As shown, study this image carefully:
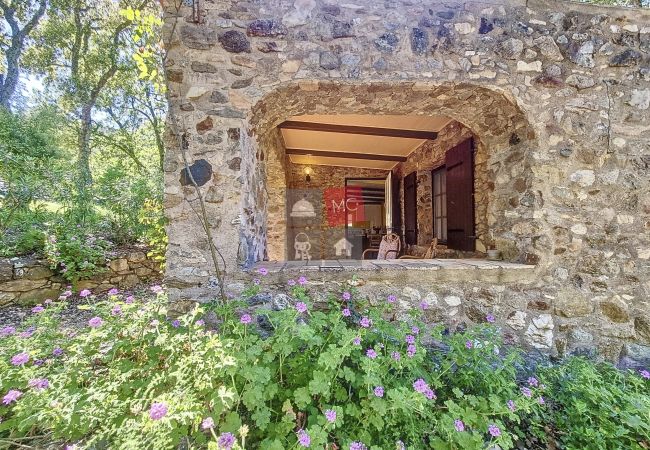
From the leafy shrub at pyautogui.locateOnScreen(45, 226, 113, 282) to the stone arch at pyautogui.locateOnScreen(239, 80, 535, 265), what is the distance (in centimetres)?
275

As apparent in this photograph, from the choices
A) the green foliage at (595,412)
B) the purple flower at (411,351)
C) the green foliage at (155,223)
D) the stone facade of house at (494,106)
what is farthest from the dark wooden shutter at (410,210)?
the green foliage at (155,223)

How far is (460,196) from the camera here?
3502mm

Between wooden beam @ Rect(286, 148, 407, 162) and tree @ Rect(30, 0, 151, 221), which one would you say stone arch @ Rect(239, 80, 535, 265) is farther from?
tree @ Rect(30, 0, 151, 221)

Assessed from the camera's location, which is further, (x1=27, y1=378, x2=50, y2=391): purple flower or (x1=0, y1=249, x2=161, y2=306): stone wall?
(x1=0, y1=249, x2=161, y2=306): stone wall

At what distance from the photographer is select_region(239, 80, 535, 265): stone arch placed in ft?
7.39

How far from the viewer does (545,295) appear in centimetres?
229

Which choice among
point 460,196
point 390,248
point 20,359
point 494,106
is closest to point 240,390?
point 20,359

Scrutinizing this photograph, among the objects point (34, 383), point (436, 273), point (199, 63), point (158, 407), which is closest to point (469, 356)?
point (436, 273)

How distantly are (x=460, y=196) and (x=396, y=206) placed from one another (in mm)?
2450

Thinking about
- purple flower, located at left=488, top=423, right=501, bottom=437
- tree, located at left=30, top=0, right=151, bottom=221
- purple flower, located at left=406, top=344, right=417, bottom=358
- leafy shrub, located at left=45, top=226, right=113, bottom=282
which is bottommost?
purple flower, located at left=488, top=423, right=501, bottom=437

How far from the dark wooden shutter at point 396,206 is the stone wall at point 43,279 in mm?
4612

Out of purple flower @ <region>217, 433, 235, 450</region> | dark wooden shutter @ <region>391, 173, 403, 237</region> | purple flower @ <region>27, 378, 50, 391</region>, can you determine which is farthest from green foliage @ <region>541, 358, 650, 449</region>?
dark wooden shutter @ <region>391, 173, 403, 237</region>

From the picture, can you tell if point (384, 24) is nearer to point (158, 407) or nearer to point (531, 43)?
point (531, 43)

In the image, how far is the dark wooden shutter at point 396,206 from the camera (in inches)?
230
